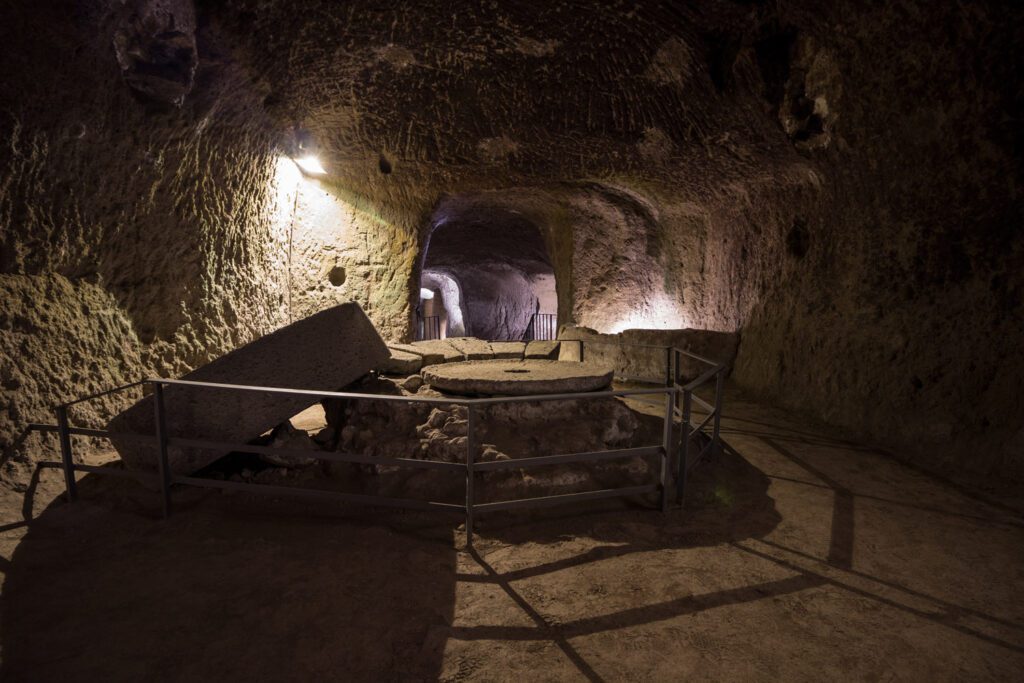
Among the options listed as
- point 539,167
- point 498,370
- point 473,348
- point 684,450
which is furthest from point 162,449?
point 539,167

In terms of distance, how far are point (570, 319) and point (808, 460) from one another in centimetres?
593

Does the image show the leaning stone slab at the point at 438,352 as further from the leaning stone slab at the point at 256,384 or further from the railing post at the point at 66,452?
the railing post at the point at 66,452

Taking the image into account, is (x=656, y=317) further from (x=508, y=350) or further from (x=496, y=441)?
(x=496, y=441)

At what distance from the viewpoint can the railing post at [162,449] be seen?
9.70 ft

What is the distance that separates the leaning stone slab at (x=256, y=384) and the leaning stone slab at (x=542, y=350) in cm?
297

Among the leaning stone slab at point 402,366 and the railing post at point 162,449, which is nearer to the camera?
the railing post at point 162,449

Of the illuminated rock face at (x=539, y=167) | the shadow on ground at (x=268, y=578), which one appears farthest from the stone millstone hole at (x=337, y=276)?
the shadow on ground at (x=268, y=578)

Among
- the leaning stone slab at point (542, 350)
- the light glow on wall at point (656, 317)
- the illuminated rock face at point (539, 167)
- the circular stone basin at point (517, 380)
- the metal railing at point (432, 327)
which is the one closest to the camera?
the illuminated rock face at point (539, 167)

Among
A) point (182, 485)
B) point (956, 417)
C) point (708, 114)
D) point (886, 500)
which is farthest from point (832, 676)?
point (708, 114)

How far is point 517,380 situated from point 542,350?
10.1 feet

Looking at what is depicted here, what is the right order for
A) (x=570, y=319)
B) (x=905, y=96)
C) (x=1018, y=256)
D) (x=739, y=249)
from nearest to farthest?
(x=1018, y=256)
(x=905, y=96)
(x=739, y=249)
(x=570, y=319)

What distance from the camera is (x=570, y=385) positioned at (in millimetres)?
3938

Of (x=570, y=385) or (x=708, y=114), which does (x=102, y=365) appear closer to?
(x=570, y=385)

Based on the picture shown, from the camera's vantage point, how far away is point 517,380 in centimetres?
387
